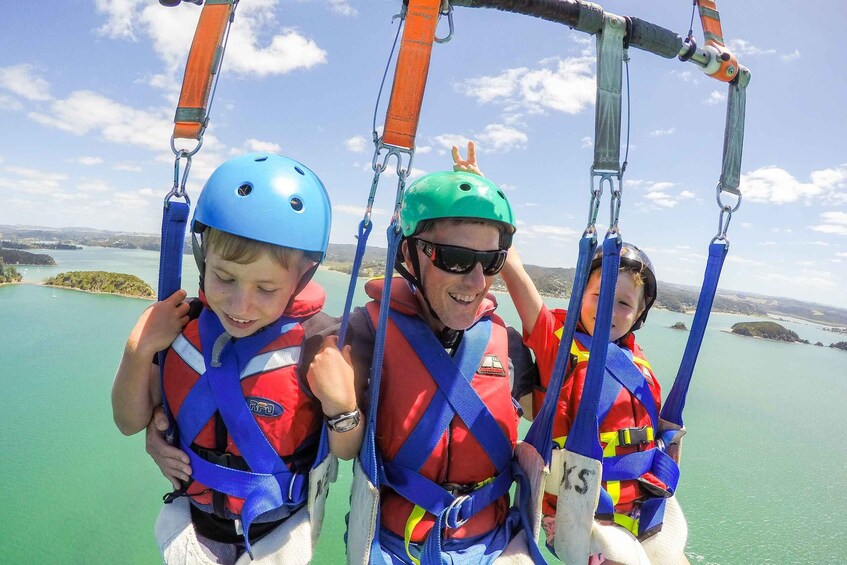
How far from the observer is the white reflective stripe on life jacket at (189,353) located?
5.55 ft

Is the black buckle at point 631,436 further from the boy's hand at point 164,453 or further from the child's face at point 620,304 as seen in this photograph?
the boy's hand at point 164,453

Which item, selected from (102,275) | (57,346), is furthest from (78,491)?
(102,275)

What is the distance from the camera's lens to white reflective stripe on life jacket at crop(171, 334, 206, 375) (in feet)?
5.55

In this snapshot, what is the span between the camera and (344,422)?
155 cm

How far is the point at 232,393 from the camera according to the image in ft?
5.40

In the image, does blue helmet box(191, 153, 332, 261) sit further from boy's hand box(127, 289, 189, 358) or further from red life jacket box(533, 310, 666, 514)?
red life jacket box(533, 310, 666, 514)

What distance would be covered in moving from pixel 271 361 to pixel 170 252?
2.07 ft

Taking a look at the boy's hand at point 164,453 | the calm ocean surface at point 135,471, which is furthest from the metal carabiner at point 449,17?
the calm ocean surface at point 135,471

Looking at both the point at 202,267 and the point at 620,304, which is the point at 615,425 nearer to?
the point at 620,304

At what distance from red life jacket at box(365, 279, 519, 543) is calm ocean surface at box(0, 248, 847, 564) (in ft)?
8.77

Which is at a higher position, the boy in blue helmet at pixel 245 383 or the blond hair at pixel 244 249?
the blond hair at pixel 244 249

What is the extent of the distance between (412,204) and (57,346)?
1239 centimetres

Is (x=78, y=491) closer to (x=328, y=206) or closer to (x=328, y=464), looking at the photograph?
(x=328, y=464)

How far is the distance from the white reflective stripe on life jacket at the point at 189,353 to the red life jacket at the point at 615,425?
5.49 ft
